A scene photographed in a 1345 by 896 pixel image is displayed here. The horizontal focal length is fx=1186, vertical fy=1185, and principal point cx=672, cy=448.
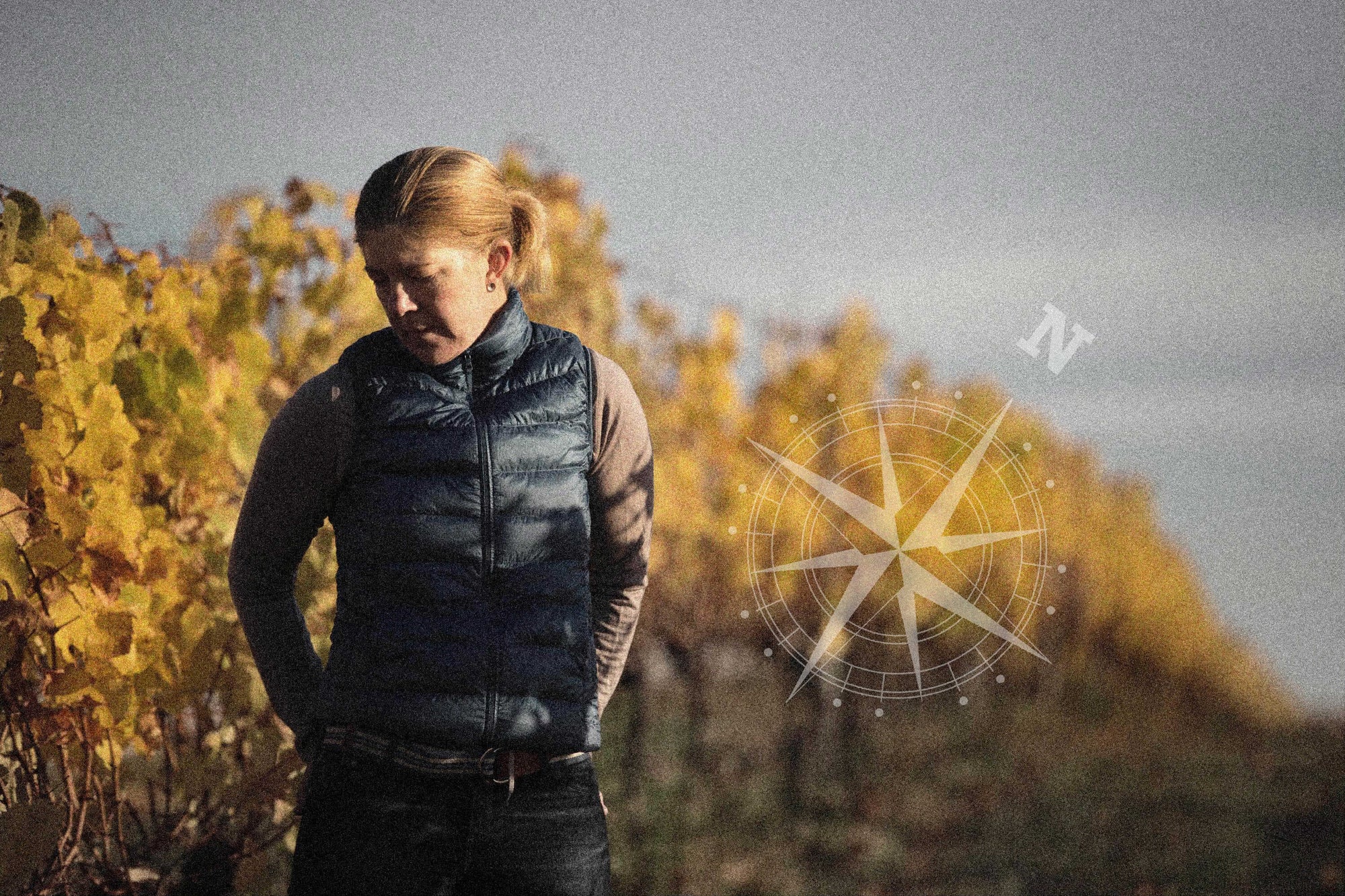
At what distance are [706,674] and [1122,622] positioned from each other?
580 centimetres

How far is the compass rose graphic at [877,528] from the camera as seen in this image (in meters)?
5.69

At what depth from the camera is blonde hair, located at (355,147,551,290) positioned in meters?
1.46

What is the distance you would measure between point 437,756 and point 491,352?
1.66 ft

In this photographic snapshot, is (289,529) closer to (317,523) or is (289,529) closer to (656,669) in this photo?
(317,523)

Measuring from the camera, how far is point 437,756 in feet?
4.66

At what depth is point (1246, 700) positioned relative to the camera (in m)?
12.5

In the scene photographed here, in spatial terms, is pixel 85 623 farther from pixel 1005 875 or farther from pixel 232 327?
pixel 1005 875

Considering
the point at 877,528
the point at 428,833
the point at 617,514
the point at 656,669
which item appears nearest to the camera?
the point at 428,833

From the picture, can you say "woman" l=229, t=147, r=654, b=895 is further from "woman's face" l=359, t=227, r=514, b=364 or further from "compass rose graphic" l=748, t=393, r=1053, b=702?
"compass rose graphic" l=748, t=393, r=1053, b=702

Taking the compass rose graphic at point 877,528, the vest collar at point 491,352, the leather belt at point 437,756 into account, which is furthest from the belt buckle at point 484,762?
the compass rose graphic at point 877,528

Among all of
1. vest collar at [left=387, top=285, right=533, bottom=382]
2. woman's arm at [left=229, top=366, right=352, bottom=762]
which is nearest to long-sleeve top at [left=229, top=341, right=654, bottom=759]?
woman's arm at [left=229, top=366, right=352, bottom=762]

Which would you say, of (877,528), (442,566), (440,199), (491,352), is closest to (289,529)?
(442,566)

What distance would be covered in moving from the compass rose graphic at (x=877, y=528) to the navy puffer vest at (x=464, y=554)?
12.0 feet

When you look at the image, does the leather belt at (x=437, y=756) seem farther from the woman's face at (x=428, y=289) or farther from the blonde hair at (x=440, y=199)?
the blonde hair at (x=440, y=199)
